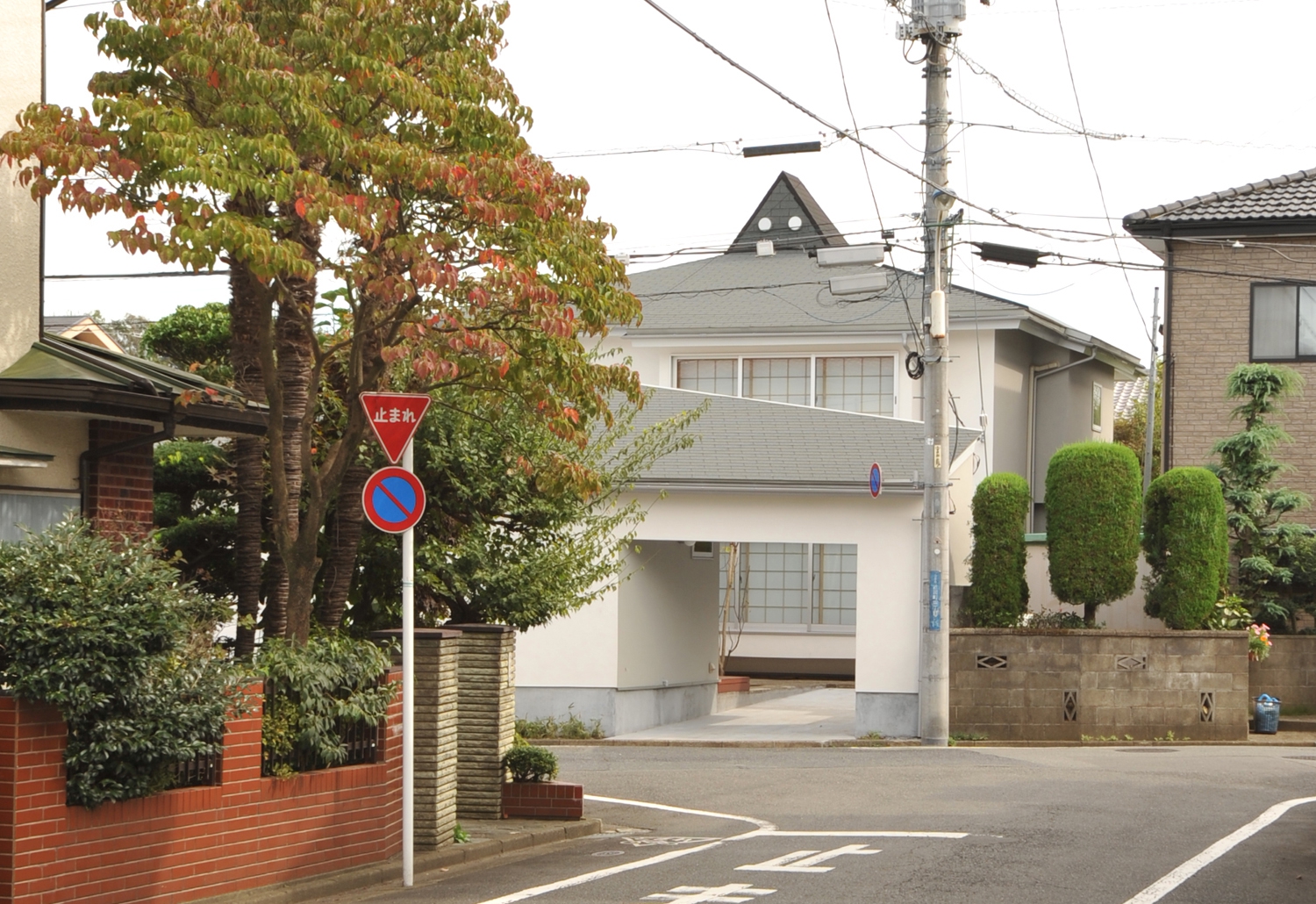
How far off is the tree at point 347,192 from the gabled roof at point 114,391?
447 mm

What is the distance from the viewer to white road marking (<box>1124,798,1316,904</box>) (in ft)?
31.0

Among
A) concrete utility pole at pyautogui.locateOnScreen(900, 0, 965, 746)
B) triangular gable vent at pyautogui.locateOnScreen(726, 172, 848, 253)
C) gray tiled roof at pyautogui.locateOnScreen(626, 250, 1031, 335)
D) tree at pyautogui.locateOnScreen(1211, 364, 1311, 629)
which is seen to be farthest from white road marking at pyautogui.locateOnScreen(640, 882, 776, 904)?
triangular gable vent at pyautogui.locateOnScreen(726, 172, 848, 253)

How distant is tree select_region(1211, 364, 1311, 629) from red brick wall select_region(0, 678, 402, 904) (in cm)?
1654

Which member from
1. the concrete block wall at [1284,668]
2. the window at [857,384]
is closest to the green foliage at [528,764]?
the concrete block wall at [1284,668]

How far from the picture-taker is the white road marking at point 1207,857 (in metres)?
9.45

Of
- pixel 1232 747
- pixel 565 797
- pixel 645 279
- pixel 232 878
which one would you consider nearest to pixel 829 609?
pixel 645 279

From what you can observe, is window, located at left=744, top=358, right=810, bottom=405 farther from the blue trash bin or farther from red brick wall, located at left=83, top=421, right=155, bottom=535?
red brick wall, located at left=83, top=421, right=155, bottom=535

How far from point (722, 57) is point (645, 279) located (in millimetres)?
19171

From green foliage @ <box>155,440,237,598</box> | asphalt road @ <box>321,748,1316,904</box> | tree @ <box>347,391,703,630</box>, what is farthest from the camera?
green foliage @ <box>155,440,237,598</box>

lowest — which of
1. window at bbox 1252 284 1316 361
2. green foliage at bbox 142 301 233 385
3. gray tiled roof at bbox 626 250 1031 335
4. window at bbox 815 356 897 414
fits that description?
green foliage at bbox 142 301 233 385

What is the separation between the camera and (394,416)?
1020 cm

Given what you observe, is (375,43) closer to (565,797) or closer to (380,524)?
(380,524)

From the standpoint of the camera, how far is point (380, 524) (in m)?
10.2

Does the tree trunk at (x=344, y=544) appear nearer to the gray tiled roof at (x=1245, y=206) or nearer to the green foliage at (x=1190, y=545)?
the green foliage at (x=1190, y=545)
